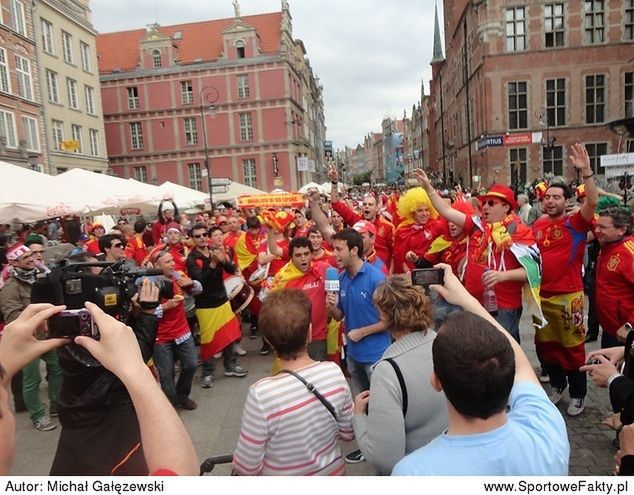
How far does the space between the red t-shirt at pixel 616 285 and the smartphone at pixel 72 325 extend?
4.06 metres

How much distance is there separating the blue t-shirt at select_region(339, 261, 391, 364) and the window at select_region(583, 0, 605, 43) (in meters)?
38.3

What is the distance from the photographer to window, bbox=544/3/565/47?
34.0 meters

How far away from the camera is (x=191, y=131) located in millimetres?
49000

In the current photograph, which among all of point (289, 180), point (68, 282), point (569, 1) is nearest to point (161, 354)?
point (68, 282)

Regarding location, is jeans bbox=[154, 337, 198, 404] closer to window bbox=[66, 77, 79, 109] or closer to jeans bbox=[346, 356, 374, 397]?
jeans bbox=[346, 356, 374, 397]

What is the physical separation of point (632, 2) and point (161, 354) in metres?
41.2

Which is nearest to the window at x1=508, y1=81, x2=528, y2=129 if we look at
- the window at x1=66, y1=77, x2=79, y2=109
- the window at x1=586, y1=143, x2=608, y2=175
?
the window at x1=586, y1=143, x2=608, y2=175

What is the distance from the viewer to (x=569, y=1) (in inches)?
1326

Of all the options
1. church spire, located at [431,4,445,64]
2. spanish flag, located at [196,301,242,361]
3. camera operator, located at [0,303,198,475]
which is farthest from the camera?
church spire, located at [431,4,445,64]

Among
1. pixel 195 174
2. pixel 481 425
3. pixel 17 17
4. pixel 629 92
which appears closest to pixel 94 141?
pixel 17 17

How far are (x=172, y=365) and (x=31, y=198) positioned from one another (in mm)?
5025

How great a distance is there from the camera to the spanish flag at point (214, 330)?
5.80m

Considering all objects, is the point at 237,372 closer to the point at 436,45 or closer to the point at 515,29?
the point at 515,29

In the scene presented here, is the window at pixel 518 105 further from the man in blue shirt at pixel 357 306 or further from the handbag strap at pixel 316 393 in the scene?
the handbag strap at pixel 316 393
